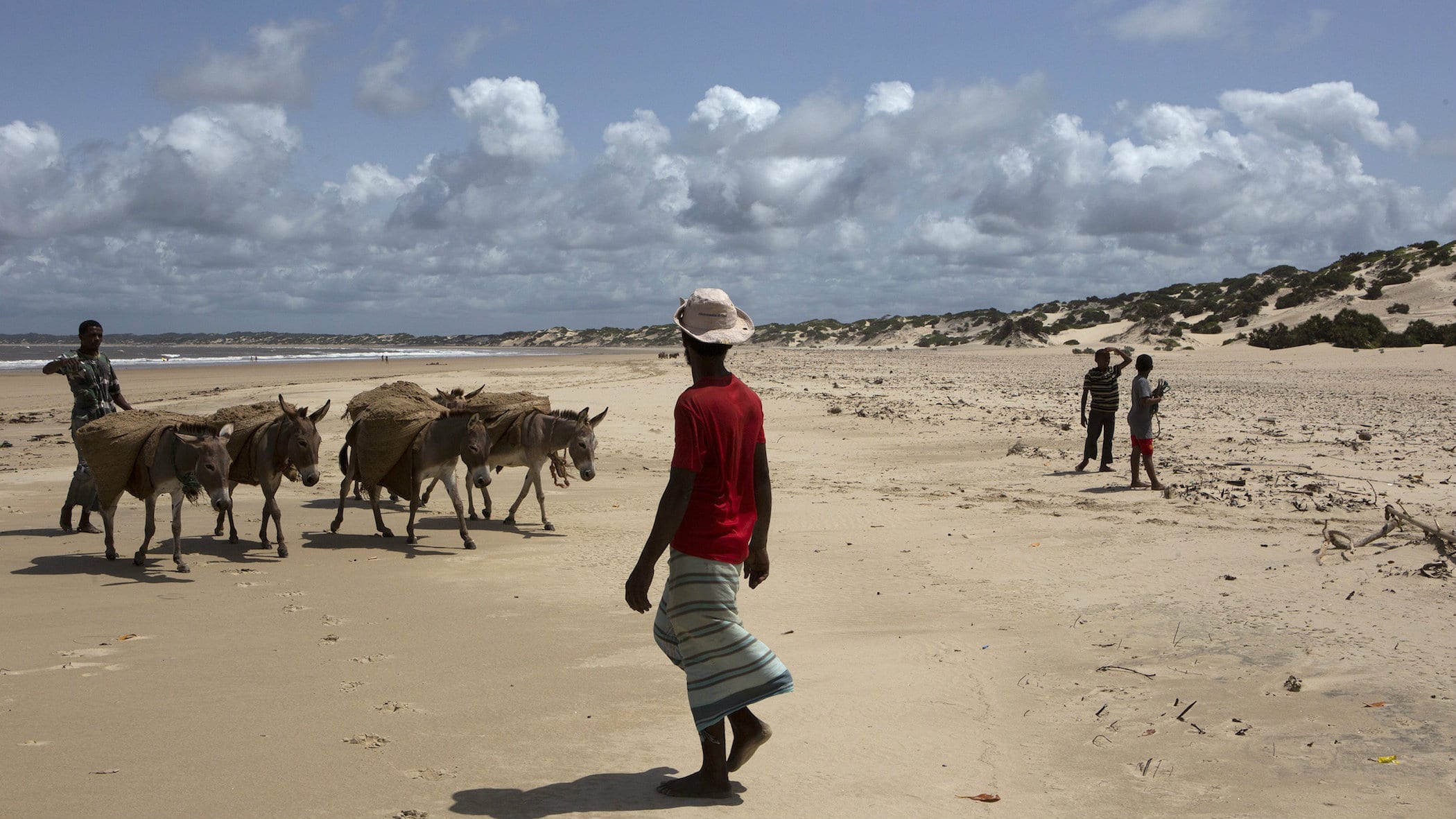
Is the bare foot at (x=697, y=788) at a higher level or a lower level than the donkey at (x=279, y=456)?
lower

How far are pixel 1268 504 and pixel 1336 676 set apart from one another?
19.6ft

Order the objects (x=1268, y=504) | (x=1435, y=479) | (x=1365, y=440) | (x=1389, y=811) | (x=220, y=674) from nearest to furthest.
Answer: (x=1389, y=811) → (x=220, y=674) → (x=1268, y=504) → (x=1435, y=479) → (x=1365, y=440)

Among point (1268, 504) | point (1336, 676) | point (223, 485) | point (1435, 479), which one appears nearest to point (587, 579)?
point (223, 485)

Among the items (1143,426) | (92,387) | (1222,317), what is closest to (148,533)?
(92,387)

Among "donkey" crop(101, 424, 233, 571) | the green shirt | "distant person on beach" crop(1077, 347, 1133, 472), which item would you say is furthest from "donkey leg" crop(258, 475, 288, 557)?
"distant person on beach" crop(1077, 347, 1133, 472)

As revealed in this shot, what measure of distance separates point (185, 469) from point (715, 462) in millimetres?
6817

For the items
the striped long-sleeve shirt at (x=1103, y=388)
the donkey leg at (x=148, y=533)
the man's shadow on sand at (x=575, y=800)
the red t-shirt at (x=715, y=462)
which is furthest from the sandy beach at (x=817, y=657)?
the red t-shirt at (x=715, y=462)

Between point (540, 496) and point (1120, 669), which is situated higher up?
point (540, 496)

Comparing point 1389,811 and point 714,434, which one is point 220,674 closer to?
point 714,434

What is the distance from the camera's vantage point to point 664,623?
15.0ft

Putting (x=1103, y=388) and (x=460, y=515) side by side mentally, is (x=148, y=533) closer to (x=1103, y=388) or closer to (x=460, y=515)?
(x=460, y=515)

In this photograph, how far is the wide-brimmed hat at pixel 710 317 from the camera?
4.63 m

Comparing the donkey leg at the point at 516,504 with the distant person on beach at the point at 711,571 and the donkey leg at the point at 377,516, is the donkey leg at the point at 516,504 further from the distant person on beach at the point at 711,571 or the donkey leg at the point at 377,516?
the distant person on beach at the point at 711,571

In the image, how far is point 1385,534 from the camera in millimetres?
8258
